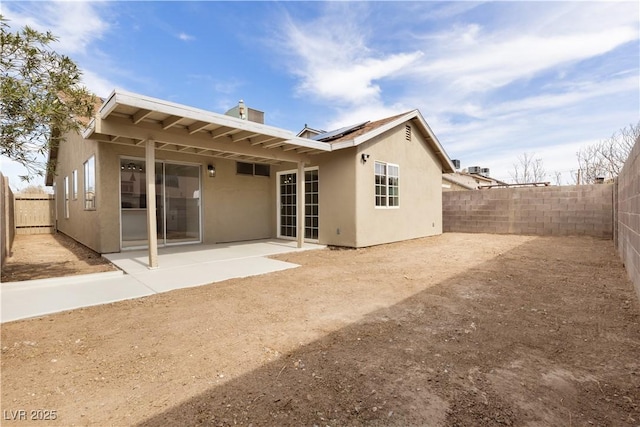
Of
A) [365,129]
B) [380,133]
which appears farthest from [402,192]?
[365,129]

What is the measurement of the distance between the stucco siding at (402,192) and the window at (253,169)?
12.0 ft

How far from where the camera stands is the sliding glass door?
778 centimetres

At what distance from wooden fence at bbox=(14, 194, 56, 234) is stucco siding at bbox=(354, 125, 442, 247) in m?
15.8

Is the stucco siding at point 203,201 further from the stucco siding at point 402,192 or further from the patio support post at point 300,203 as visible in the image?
the stucco siding at point 402,192

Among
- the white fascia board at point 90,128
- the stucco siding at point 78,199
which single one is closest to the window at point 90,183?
the stucco siding at point 78,199

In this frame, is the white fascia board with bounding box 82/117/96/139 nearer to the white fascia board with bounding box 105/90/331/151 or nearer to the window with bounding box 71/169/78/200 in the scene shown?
the white fascia board with bounding box 105/90/331/151

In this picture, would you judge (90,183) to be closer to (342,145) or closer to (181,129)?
(181,129)

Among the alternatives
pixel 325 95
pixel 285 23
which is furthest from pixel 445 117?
pixel 285 23

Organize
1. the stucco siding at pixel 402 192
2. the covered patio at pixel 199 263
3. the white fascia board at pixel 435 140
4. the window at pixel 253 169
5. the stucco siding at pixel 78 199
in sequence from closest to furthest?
the covered patio at pixel 199 263 < the stucco siding at pixel 78 199 < the stucco siding at pixel 402 192 < the window at pixel 253 169 < the white fascia board at pixel 435 140

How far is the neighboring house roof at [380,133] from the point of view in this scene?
837 centimetres

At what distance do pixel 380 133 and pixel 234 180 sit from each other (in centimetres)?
486

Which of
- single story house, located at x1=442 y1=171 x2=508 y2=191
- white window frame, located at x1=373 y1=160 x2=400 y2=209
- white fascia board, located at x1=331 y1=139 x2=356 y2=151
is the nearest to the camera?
white fascia board, located at x1=331 y1=139 x2=356 y2=151

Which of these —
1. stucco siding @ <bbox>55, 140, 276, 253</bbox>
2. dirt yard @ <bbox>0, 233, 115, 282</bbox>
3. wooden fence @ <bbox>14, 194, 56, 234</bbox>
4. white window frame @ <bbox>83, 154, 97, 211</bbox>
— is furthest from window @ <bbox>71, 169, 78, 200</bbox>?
wooden fence @ <bbox>14, 194, 56, 234</bbox>

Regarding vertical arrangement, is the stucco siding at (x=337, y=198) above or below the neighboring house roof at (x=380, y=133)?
below
